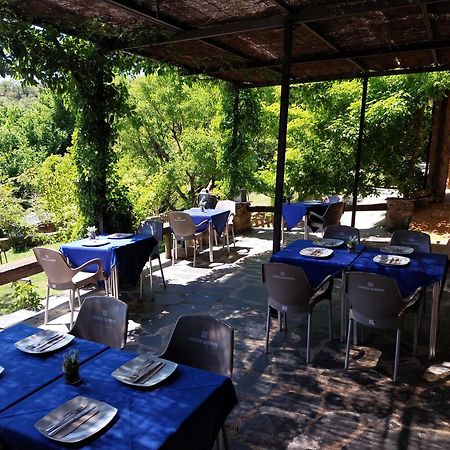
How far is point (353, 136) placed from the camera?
9.62 metres

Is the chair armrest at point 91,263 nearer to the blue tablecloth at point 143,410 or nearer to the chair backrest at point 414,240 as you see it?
the blue tablecloth at point 143,410

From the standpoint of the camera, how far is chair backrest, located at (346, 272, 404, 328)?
3213 millimetres

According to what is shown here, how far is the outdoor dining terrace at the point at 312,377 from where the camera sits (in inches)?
105

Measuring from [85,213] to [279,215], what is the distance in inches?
107

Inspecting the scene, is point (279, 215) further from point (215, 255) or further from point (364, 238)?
point (364, 238)

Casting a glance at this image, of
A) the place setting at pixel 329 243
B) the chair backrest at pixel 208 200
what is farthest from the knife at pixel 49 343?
the chair backrest at pixel 208 200

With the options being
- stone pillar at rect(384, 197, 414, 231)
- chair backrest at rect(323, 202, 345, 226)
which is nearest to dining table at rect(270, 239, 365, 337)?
chair backrest at rect(323, 202, 345, 226)

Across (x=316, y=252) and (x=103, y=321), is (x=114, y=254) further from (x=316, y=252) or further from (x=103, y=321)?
(x=316, y=252)

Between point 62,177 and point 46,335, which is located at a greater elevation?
point 62,177

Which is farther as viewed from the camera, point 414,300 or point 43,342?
point 414,300

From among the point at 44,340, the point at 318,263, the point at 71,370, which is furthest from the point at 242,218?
the point at 71,370

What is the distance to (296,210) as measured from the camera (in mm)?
7430

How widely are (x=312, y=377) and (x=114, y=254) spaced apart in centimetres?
245

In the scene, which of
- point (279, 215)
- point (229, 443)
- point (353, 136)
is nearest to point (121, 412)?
point (229, 443)
